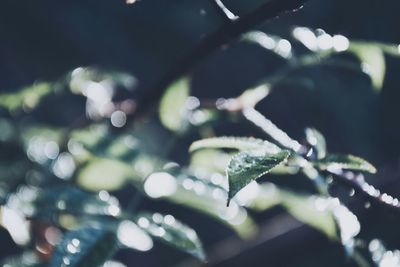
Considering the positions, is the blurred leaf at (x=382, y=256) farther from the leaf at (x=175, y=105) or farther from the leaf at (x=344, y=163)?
the leaf at (x=175, y=105)

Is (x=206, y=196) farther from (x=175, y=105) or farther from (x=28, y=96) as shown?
(x=28, y=96)

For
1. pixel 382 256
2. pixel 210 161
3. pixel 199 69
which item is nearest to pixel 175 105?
pixel 210 161

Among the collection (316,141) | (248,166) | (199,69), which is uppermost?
(248,166)

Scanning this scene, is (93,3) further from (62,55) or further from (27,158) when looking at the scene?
(27,158)

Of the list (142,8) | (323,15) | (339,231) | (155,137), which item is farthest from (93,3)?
(339,231)

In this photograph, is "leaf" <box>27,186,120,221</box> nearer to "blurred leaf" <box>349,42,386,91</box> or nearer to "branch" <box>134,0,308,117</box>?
"branch" <box>134,0,308,117</box>

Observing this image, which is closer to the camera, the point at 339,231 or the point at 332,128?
the point at 339,231

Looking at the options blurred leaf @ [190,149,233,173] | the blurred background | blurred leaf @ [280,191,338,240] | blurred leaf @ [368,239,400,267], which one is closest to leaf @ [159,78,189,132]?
blurred leaf @ [190,149,233,173]
